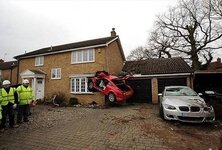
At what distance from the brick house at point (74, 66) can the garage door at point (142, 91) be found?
103 inches

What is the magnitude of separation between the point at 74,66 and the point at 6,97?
10.4 metres

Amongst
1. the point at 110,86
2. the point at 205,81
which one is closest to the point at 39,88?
the point at 110,86

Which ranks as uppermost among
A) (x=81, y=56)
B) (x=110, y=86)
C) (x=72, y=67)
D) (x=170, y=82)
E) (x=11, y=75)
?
(x=81, y=56)

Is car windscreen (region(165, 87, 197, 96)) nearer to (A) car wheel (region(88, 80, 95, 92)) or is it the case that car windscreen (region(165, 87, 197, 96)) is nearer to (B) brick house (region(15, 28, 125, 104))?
(A) car wheel (region(88, 80, 95, 92))

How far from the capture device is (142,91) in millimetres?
17016

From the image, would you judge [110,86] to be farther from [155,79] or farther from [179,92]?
[179,92]

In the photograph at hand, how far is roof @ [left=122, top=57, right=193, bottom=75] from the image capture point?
16.4 metres

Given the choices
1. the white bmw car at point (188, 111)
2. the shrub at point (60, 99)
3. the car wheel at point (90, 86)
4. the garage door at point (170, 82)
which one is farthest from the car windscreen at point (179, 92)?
the shrub at point (60, 99)

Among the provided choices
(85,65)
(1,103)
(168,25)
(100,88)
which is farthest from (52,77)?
(168,25)

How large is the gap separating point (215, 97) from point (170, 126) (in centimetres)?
755

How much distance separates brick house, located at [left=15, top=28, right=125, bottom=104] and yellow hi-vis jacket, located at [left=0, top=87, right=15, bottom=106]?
29.0 feet

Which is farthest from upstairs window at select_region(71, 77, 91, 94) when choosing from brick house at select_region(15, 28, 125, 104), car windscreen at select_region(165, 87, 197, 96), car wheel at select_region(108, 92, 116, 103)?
car windscreen at select_region(165, 87, 197, 96)

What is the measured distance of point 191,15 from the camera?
2662cm

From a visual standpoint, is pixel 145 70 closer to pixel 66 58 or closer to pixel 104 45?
pixel 104 45
